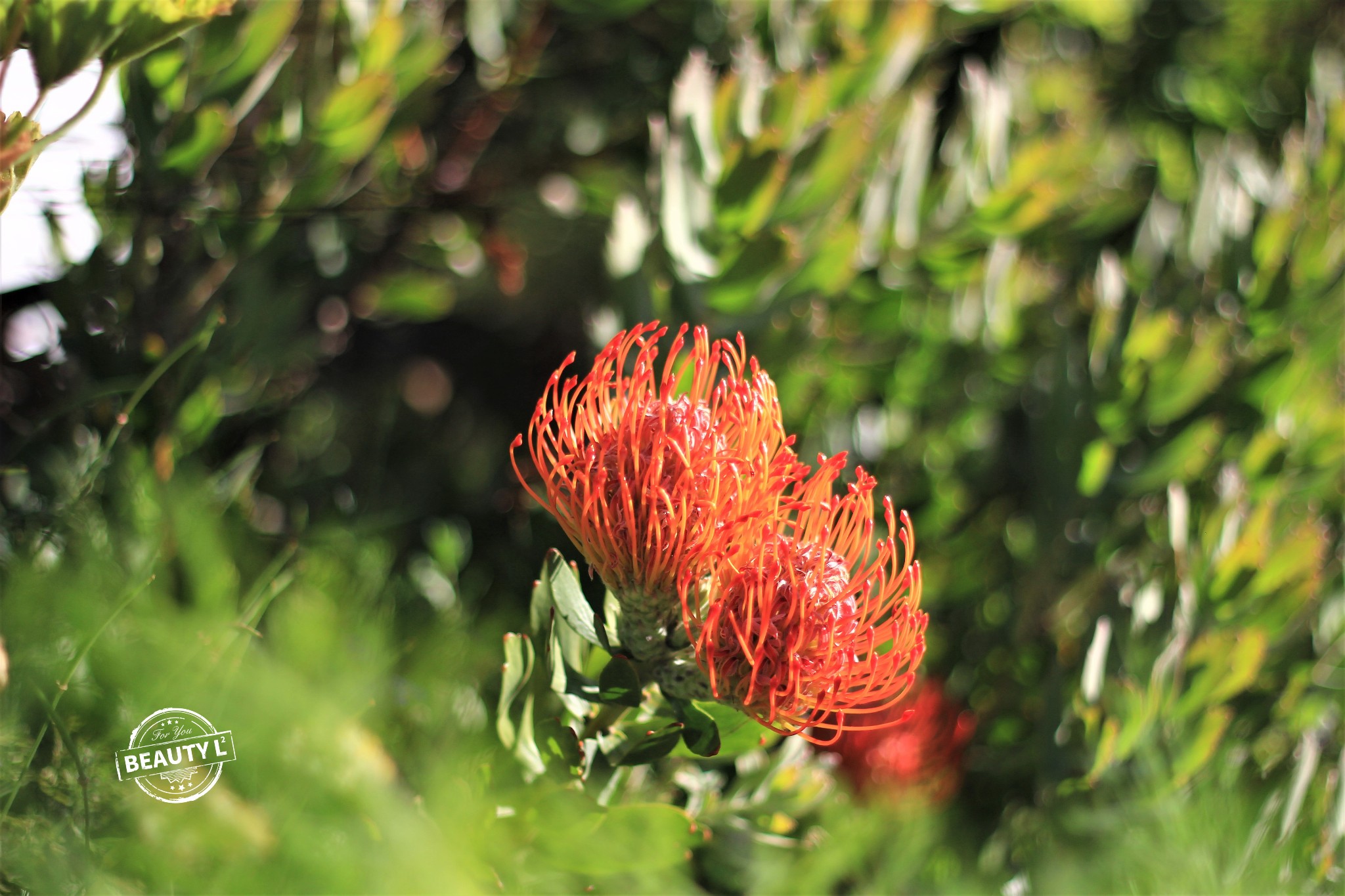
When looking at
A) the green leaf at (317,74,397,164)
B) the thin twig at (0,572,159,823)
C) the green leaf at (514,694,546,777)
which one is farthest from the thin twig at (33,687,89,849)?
the green leaf at (317,74,397,164)

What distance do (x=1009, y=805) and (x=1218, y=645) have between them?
0.93ft

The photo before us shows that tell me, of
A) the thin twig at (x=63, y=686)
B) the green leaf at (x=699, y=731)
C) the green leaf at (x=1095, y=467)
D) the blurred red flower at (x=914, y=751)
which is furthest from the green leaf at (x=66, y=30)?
the green leaf at (x=1095, y=467)

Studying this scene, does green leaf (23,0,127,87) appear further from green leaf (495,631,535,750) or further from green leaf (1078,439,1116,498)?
green leaf (1078,439,1116,498)

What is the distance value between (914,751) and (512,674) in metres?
0.53

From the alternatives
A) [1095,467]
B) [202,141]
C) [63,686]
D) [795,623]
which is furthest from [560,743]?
[1095,467]

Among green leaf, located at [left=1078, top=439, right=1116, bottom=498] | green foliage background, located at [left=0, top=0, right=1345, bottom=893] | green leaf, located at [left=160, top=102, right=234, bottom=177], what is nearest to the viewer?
green foliage background, located at [left=0, top=0, right=1345, bottom=893]

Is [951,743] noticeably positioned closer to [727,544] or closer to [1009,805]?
[1009,805]

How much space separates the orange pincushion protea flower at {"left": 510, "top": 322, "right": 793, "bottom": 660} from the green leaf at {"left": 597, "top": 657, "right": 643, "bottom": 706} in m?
0.02

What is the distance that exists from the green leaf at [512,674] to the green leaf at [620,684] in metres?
0.05

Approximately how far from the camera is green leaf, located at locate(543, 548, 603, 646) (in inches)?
19.1

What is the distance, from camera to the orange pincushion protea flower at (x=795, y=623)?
1.50 ft

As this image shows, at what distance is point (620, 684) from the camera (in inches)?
19.6

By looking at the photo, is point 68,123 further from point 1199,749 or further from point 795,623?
point 1199,749

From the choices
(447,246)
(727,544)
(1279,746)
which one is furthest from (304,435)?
(1279,746)
